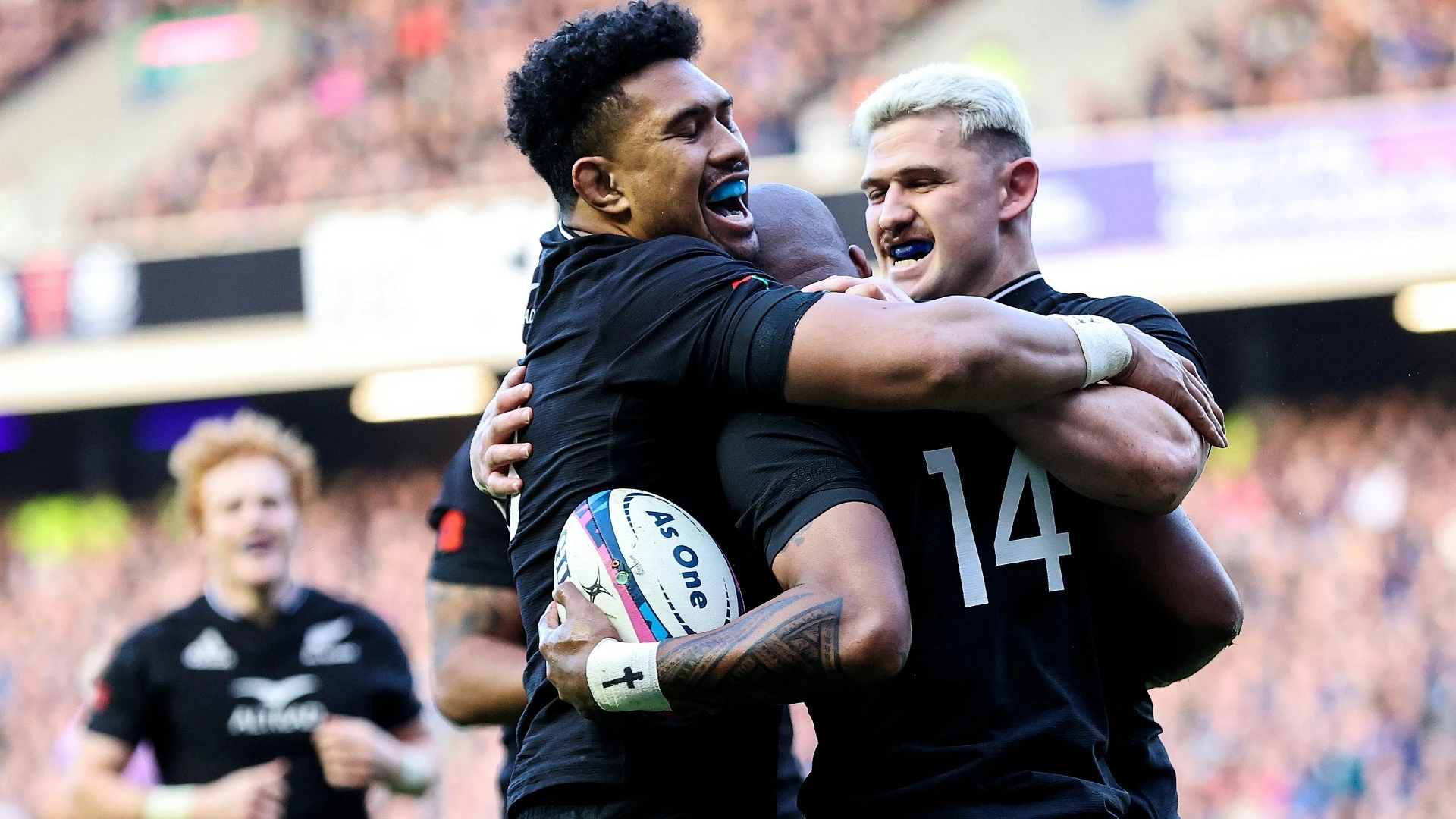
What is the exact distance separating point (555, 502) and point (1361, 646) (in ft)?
36.8

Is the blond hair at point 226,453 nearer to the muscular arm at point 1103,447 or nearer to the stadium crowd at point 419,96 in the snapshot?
the muscular arm at point 1103,447

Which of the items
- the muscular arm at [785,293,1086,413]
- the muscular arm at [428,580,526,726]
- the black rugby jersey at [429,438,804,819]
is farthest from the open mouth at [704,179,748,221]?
the muscular arm at [428,580,526,726]

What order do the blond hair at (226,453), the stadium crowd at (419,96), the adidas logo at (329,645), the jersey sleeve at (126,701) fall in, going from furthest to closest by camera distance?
the stadium crowd at (419,96), the blond hair at (226,453), the adidas logo at (329,645), the jersey sleeve at (126,701)

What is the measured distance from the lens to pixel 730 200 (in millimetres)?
3404

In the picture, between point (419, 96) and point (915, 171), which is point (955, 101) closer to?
point (915, 171)

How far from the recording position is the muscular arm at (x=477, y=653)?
14.5ft

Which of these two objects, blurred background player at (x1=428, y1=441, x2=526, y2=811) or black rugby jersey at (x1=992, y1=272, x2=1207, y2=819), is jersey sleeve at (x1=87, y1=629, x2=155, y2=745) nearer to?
blurred background player at (x1=428, y1=441, x2=526, y2=811)

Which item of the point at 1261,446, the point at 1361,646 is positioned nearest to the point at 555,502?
the point at 1361,646

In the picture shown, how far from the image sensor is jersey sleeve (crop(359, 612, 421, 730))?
19.6 feet

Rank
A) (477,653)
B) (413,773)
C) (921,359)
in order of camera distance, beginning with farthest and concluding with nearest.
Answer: (413,773) → (477,653) → (921,359)

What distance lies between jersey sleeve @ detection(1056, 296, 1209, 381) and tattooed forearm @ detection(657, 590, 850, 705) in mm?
945

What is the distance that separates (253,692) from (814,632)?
144 inches

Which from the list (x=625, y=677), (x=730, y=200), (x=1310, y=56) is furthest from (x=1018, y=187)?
(x=1310, y=56)

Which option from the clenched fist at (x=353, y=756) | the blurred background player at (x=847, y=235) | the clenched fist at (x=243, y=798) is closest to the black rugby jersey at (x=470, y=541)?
the clenched fist at (x=353, y=756)
